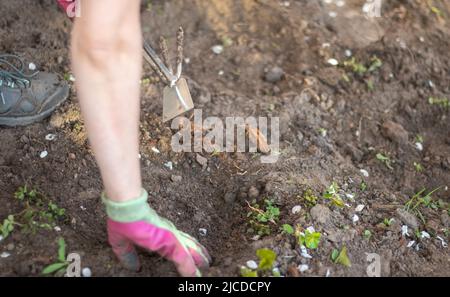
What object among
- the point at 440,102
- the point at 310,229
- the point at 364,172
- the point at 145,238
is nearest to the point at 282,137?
the point at 364,172

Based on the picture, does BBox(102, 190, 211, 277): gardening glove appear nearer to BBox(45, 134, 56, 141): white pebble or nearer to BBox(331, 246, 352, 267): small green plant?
BBox(331, 246, 352, 267): small green plant

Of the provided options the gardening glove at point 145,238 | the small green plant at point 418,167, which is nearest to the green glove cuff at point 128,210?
the gardening glove at point 145,238

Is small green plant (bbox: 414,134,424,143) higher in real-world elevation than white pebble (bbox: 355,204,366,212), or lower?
lower

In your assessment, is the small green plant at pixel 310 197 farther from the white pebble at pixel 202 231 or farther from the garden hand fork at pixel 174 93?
the garden hand fork at pixel 174 93

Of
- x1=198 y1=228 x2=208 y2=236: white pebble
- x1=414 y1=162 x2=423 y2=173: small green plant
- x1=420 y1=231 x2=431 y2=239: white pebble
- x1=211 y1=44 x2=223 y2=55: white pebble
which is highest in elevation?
x1=211 y1=44 x2=223 y2=55: white pebble

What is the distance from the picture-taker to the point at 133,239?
1.54 m

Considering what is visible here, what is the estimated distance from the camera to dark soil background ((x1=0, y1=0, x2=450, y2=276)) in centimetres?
189

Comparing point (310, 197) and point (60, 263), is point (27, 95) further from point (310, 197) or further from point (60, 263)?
point (310, 197)

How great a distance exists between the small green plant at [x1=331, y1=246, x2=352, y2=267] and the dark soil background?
0.02 meters

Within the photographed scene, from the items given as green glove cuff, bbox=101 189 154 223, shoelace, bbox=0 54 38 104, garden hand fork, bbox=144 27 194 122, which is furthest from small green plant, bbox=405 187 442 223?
shoelace, bbox=0 54 38 104

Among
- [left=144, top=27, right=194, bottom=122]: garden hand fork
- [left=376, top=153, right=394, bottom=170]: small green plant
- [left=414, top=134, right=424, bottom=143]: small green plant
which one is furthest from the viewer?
[left=414, top=134, right=424, bottom=143]: small green plant

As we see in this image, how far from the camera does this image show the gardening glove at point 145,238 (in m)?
1.49

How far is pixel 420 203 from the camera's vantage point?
7.23ft
